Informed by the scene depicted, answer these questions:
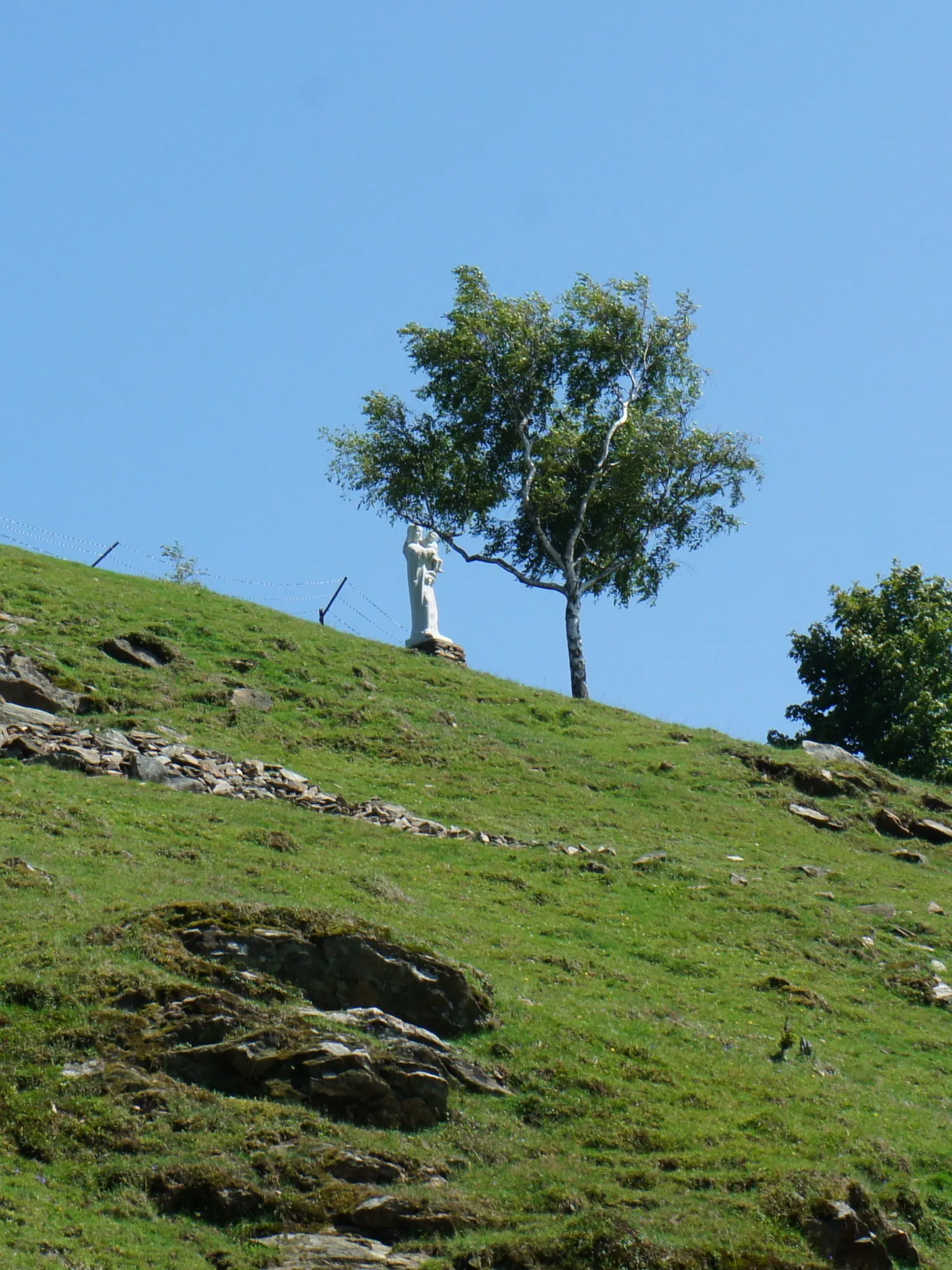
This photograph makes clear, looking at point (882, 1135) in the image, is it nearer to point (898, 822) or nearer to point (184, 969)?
point (184, 969)

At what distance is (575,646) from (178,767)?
71.3ft

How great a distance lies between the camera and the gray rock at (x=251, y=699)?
3064cm

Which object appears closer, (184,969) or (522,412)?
(184,969)

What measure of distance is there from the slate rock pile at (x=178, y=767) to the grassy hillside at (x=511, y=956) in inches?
27.9

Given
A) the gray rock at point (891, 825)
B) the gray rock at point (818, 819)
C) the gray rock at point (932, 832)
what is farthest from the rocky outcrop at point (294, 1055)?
the gray rock at point (932, 832)

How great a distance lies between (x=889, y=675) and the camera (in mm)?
44438

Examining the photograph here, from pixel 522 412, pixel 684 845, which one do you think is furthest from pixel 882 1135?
pixel 522 412

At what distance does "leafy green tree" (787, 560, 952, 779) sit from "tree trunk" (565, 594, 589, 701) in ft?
23.4

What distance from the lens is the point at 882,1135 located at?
14406 millimetres

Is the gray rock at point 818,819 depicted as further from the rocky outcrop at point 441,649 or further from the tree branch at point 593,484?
the tree branch at point 593,484

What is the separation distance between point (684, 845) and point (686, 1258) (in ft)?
54.4

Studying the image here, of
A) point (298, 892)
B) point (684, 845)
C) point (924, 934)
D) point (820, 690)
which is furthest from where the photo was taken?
point (820, 690)

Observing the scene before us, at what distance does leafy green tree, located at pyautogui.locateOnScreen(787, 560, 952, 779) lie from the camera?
141 ft

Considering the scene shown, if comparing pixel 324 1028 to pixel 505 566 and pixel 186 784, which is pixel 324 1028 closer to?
pixel 186 784
